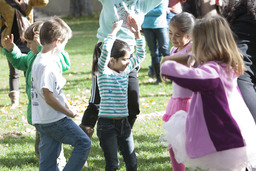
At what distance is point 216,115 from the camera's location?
9.15ft

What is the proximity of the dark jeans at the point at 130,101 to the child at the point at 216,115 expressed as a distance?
1048 millimetres

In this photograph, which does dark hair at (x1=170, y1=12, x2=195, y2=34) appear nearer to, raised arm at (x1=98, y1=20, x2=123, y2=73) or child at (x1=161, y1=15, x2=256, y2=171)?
raised arm at (x1=98, y1=20, x2=123, y2=73)

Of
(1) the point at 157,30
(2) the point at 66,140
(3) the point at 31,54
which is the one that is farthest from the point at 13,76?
(2) the point at 66,140

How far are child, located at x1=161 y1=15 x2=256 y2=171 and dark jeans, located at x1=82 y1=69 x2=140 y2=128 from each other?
105 centimetres

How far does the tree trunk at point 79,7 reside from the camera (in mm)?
30047

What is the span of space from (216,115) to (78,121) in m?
3.67

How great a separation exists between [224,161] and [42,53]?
161 centimetres

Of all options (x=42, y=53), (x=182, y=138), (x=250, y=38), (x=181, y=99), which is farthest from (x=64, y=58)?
(x=250, y=38)

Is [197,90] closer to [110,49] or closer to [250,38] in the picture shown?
[110,49]

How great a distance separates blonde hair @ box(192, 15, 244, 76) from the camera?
283 cm

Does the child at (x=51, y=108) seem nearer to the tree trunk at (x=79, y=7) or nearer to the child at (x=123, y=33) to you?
the child at (x=123, y=33)

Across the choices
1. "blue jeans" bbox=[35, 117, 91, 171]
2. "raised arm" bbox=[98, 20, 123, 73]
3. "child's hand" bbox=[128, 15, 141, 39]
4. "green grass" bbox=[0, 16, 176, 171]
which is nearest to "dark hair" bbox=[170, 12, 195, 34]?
"child's hand" bbox=[128, 15, 141, 39]

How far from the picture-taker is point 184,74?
8.59 ft

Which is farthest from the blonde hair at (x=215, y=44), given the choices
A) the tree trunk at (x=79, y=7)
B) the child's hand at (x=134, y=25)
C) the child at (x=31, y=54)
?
the tree trunk at (x=79, y=7)
